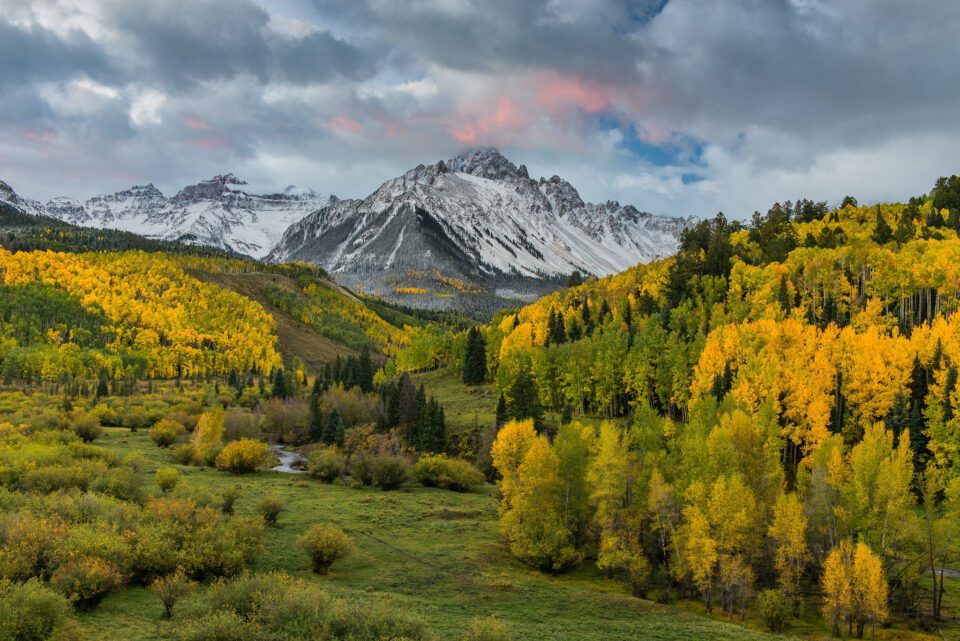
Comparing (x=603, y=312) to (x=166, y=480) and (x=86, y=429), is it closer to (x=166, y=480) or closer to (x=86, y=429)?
(x=86, y=429)

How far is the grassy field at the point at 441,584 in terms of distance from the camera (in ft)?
124

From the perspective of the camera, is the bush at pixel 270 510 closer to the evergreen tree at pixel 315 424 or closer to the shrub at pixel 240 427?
the shrub at pixel 240 427

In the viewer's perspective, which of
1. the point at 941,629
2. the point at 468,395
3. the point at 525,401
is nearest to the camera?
the point at 941,629

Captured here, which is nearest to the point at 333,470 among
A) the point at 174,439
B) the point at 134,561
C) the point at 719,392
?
the point at 174,439

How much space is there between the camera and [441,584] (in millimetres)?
47875

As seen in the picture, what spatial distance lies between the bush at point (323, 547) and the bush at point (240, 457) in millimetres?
39595

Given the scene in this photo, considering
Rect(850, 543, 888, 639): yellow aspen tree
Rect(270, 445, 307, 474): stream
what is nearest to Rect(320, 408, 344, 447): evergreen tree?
Rect(270, 445, 307, 474): stream

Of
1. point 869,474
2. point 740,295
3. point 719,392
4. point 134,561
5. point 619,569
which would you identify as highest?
point 740,295

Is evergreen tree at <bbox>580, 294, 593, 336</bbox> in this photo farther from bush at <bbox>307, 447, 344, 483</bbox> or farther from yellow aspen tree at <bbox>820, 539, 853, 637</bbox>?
yellow aspen tree at <bbox>820, 539, 853, 637</bbox>

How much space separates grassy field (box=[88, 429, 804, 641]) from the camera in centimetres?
3778

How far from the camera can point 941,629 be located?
45.1 metres

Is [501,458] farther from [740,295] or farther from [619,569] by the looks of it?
[740,295]

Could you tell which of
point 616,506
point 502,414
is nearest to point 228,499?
point 616,506

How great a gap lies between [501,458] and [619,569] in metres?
17.3
